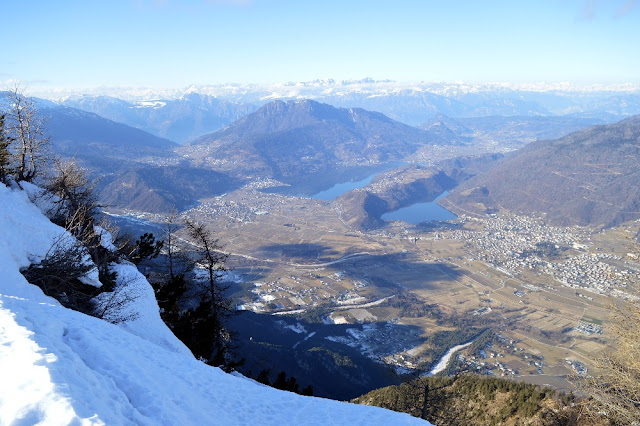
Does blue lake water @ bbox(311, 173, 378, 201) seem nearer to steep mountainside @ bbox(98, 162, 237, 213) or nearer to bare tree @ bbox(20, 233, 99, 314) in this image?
steep mountainside @ bbox(98, 162, 237, 213)

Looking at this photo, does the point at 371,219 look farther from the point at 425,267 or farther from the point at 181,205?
the point at 181,205

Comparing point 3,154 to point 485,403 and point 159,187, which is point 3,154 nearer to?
point 485,403

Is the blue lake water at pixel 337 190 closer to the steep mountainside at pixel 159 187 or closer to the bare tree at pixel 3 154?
the steep mountainside at pixel 159 187

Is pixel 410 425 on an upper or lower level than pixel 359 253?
upper

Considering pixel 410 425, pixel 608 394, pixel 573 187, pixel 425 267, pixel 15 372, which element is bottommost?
pixel 425 267

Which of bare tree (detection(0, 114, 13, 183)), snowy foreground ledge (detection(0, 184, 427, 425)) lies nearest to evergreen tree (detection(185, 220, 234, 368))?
snowy foreground ledge (detection(0, 184, 427, 425))

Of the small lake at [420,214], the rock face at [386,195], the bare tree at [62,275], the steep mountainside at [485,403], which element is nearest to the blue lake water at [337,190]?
the rock face at [386,195]

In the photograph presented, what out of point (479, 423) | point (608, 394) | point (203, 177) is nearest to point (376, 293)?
point (479, 423)

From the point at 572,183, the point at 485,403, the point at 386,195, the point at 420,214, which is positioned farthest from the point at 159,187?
the point at 572,183
